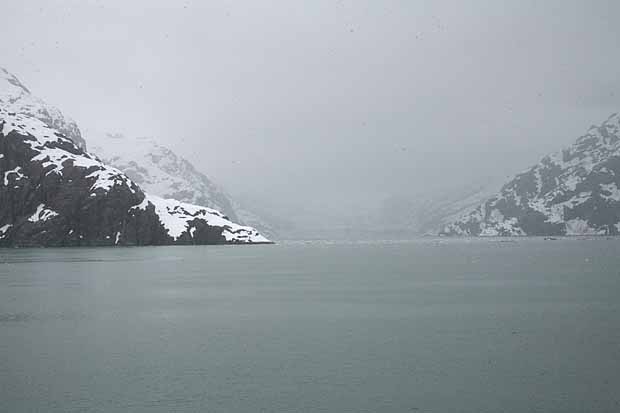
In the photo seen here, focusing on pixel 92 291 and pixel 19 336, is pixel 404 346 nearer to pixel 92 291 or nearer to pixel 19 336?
pixel 19 336

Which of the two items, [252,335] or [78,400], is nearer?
[78,400]

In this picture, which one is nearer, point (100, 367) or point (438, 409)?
point (438, 409)

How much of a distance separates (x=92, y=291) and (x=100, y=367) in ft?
126

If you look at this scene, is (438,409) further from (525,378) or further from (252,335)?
(252,335)

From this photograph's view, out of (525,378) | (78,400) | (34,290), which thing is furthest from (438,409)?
(34,290)

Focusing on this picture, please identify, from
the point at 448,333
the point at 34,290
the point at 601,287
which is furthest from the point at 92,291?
the point at 601,287

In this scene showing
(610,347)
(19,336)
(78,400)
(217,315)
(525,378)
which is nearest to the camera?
(78,400)

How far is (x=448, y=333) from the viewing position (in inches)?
1390

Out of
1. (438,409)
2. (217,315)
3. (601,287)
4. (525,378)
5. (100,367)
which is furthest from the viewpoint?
(601,287)

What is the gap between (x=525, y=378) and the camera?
24.8 meters

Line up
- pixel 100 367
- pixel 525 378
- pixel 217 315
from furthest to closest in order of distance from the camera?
pixel 217 315 < pixel 100 367 < pixel 525 378

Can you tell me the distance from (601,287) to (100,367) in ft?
178

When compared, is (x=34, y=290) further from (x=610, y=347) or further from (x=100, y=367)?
(x=610, y=347)

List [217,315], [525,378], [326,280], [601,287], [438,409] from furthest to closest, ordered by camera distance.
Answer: [326,280] → [601,287] → [217,315] → [525,378] → [438,409]
